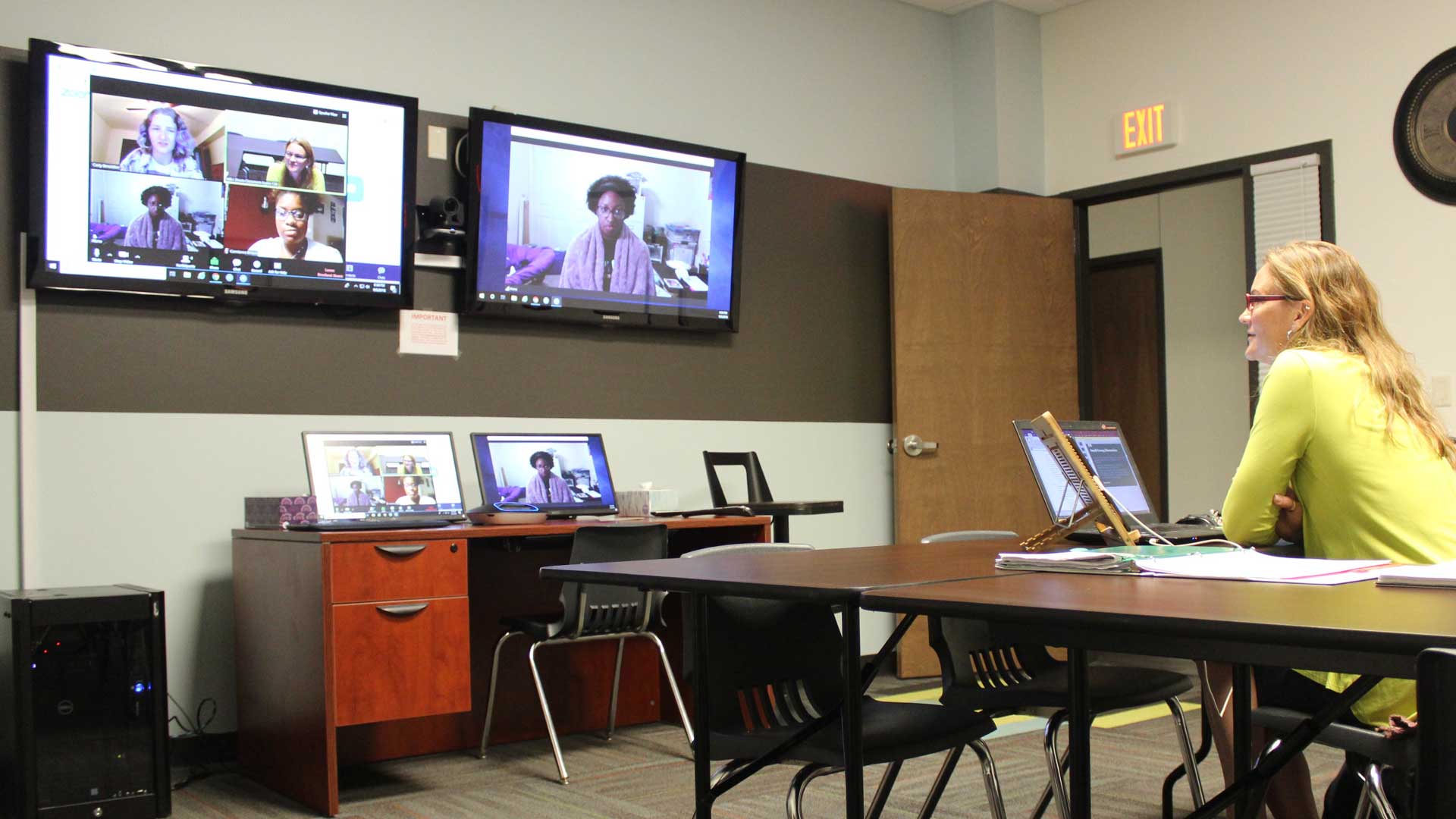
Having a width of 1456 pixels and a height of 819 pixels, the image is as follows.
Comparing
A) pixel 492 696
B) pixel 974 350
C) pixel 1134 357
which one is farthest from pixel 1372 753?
pixel 1134 357

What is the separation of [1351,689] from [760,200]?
3936 mm

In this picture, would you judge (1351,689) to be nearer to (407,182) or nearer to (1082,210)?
(407,182)

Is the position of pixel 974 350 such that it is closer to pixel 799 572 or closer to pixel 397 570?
pixel 397 570

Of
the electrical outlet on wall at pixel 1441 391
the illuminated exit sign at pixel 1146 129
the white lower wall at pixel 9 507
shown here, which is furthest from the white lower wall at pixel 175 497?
the electrical outlet on wall at pixel 1441 391

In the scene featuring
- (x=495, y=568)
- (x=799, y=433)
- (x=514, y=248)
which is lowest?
(x=495, y=568)

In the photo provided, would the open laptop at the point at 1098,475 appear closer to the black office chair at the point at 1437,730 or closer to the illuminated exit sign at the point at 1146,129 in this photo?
→ the black office chair at the point at 1437,730

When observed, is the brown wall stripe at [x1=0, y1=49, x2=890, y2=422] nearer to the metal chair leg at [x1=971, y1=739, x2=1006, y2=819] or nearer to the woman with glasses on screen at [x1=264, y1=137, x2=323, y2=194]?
the woman with glasses on screen at [x1=264, y1=137, x2=323, y2=194]

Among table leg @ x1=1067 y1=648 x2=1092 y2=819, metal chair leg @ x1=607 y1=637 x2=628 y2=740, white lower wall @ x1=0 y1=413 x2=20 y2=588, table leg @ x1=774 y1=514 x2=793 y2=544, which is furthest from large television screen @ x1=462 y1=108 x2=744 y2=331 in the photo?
table leg @ x1=1067 y1=648 x2=1092 y2=819

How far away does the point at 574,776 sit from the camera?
3.81 metres

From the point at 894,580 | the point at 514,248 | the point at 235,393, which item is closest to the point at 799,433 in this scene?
the point at 514,248

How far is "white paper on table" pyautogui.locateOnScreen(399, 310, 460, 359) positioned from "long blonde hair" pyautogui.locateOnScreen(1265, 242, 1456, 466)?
2858 mm

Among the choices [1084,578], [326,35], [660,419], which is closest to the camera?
[1084,578]

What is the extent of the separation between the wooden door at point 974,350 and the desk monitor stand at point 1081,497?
2.87 meters

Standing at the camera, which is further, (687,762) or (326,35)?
(326,35)
